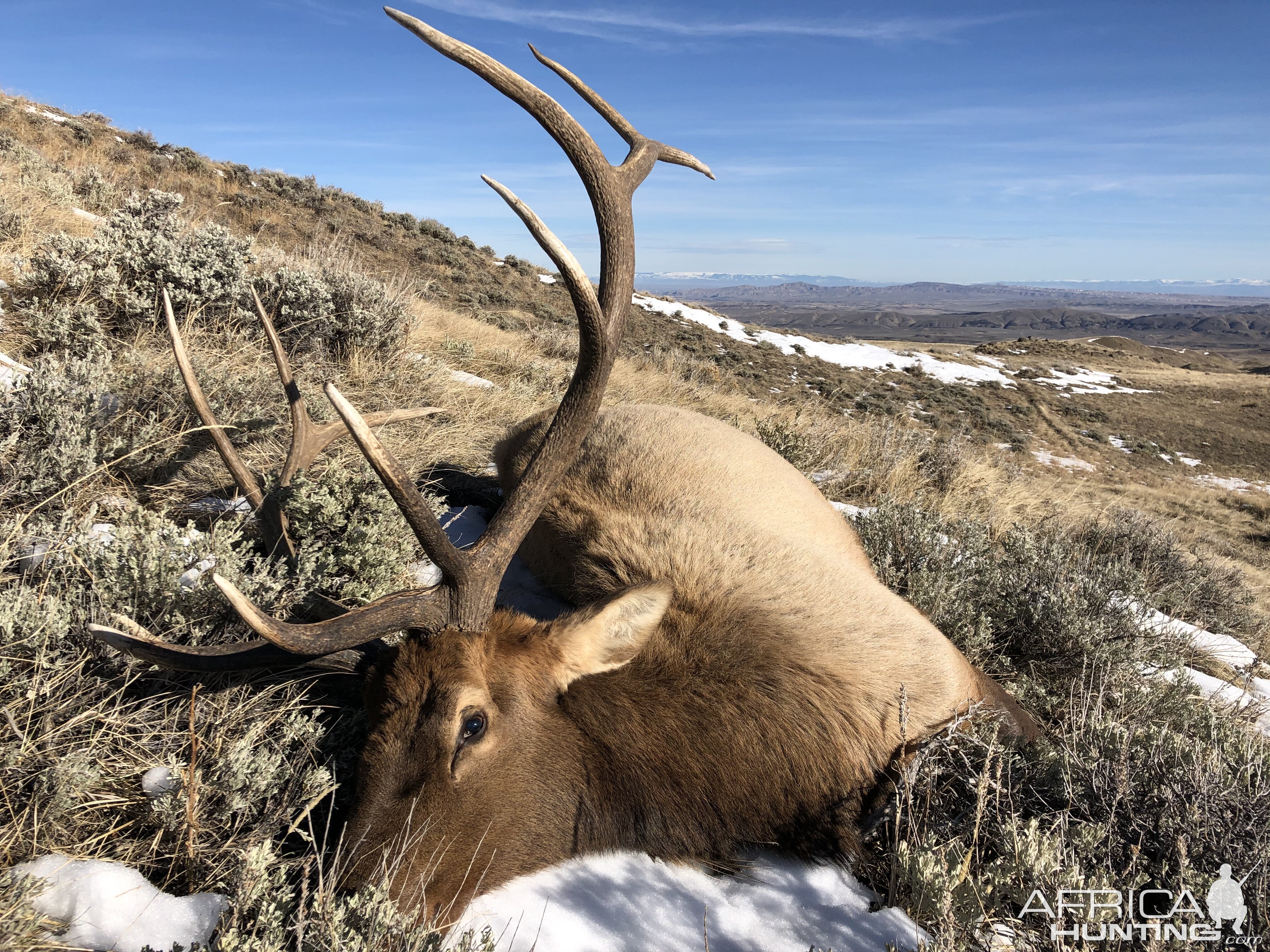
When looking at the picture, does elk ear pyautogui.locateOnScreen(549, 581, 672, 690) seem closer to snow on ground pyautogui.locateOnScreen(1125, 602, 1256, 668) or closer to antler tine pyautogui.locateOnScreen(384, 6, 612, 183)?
antler tine pyautogui.locateOnScreen(384, 6, 612, 183)

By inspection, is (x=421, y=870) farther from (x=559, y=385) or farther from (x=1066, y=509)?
(x=1066, y=509)

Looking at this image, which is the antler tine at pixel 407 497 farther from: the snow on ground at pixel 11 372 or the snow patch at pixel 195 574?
the snow on ground at pixel 11 372

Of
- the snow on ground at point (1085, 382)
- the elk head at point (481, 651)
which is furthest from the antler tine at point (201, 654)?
the snow on ground at point (1085, 382)

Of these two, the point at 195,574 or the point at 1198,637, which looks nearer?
the point at 195,574

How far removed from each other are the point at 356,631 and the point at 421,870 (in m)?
0.67

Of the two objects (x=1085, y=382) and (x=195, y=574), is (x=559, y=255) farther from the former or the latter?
(x=1085, y=382)

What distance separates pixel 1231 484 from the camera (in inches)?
882

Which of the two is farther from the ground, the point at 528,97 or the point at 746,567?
the point at 528,97

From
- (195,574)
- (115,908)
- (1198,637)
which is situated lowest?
(1198,637)

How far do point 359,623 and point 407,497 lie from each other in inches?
15.4

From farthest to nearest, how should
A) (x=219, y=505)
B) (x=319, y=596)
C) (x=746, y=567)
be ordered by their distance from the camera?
(x=219, y=505)
(x=746, y=567)
(x=319, y=596)

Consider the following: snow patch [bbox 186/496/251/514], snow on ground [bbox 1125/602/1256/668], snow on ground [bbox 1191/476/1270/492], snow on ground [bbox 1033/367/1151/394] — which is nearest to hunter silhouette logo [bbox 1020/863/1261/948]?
snow on ground [bbox 1125/602/1256/668]

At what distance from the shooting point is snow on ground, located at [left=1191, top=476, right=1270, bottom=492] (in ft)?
70.4

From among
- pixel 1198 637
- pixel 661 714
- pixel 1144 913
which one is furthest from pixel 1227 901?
pixel 1198 637
